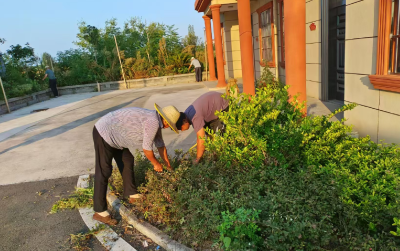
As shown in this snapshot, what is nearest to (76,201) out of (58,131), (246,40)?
→ (58,131)

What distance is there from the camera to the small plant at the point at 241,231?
2283 mm

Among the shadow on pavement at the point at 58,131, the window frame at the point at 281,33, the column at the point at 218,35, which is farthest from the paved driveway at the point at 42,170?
the window frame at the point at 281,33

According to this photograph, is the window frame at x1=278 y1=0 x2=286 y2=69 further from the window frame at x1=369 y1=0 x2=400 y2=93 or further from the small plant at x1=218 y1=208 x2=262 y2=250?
the small plant at x1=218 y1=208 x2=262 y2=250

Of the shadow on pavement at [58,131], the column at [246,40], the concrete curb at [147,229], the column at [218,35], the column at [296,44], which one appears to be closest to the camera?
the concrete curb at [147,229]

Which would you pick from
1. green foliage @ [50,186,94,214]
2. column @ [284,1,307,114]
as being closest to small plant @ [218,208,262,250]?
green foliage @ [50,186,94,214]

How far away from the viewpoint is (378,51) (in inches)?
156

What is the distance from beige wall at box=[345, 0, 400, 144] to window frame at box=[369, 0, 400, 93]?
0.13m

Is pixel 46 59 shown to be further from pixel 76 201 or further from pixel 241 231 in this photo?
pixel 241 231

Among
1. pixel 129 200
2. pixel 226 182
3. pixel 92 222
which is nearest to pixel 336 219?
pixel 226 182

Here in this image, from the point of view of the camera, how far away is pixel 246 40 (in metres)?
7.66

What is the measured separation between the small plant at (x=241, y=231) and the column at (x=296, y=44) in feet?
9.82

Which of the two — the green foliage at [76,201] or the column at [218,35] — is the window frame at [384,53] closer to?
the green foliage at [76,201]

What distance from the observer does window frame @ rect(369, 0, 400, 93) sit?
3752 millimetres

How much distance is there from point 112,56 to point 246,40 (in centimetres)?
1360
